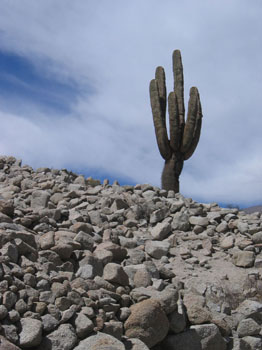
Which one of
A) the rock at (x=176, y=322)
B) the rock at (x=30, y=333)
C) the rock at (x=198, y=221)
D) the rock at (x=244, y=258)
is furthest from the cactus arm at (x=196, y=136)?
the rock at (x=30, y=333)

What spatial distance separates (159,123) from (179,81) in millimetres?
1465

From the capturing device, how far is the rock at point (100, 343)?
165 inches

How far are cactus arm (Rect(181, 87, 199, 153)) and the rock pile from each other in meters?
2.71

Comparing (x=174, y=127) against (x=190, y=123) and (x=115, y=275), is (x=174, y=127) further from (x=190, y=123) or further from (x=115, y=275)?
(x=115, y=275)

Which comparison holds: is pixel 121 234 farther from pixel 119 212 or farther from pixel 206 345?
pixel 206 345

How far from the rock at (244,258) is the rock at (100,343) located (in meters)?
3.88

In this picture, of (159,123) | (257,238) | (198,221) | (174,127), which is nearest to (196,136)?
(174,127)

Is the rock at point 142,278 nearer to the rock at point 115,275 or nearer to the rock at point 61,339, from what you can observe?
the rock at point 115,275

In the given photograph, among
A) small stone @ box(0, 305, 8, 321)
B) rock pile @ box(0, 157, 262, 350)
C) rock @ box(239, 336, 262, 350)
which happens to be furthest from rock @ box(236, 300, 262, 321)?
small stone @ box(0, 305, 8, 321)

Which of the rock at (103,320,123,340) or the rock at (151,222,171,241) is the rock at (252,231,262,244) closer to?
the rock at (151,222,171,241)

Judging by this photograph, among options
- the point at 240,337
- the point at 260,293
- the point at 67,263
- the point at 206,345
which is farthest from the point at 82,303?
the point at 260,293

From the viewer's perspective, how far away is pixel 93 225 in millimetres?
7941

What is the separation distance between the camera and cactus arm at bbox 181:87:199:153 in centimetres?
1213

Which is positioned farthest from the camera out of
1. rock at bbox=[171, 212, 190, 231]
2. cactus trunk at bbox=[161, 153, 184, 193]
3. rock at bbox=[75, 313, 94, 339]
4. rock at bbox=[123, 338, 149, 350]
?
cactus trunk at bbox=[161, 153, 184, 193]
